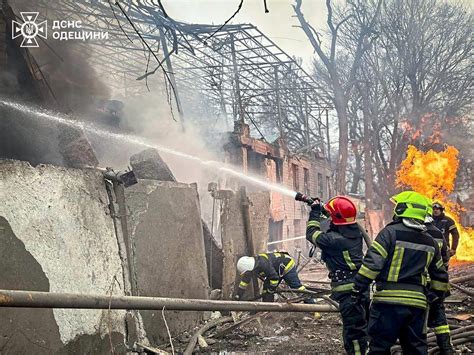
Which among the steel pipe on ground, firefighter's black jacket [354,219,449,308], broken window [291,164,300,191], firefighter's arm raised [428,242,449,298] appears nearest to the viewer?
the steel pipe on ground

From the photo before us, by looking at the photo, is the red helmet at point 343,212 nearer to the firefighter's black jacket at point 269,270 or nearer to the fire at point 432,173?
the firefighter's black jacket at point 269,270

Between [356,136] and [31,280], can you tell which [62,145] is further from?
[356,136]

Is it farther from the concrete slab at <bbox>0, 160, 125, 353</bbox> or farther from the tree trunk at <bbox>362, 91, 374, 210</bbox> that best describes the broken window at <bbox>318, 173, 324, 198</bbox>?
the concrete slab at <bbox>0, 160, 125, 353</bbox>

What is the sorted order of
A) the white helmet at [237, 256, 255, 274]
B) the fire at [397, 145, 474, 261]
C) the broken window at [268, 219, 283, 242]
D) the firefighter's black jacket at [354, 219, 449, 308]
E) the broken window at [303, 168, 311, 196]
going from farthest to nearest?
the broken window at [303, 168, 311, 196] < the fire at [397, 145, 474, 261] < the broken window at [268, 219, 283, 242] < the white helmet at [237, 256, 255, 274] < the firefighter's black jacket at [354, 219, 449, 308]

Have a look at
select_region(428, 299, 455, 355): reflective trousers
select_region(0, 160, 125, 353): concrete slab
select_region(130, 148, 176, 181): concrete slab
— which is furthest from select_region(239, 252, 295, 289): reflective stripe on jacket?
select_region(428, 299, 455, 355): reflective trousers

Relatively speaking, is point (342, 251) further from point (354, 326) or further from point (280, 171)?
point (280, 171)

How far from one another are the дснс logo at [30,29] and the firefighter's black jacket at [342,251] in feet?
20.4

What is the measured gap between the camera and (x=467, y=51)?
21328 mm

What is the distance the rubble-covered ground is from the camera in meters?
5.59

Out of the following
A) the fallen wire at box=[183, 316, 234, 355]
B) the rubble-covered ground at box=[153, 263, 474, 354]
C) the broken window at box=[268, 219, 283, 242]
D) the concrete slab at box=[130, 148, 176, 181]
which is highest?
the concrete slab at box=[130, 148, 176, 181]

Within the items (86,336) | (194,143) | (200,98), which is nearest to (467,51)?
(200,98)

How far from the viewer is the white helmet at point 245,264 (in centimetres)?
731

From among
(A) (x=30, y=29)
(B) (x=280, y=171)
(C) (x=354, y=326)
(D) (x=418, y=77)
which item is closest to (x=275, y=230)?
(B) (x=280, y=171)

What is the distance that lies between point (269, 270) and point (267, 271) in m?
0.04
